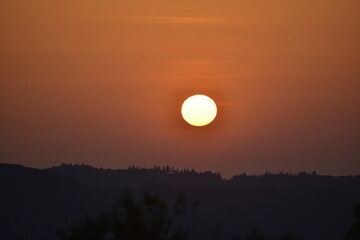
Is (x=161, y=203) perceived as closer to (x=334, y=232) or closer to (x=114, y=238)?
(x=114, y=238)

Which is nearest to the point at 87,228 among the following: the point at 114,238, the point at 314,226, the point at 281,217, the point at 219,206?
the point at 114,238

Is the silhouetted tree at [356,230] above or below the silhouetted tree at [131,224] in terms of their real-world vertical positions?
below

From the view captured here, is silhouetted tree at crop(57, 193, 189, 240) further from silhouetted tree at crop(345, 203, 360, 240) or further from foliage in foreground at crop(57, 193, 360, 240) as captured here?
silhouetted tree at crop(345, 203, 360, 240)

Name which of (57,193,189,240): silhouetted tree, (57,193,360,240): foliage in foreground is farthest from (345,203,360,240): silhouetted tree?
(57,193,189,240): silhouetted tree

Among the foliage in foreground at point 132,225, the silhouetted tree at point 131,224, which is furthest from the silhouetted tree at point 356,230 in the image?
the silhouetted tree at point 131,224

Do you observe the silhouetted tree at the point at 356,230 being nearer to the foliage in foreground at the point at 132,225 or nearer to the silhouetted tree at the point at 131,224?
the foliage in foreground at the point at 132,225

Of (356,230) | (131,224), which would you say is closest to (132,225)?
(131,224)

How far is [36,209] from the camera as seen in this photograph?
175625 mm

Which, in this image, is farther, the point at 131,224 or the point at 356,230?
the point at 131,224

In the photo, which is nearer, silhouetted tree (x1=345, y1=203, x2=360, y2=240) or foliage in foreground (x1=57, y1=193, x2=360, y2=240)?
silhouetted tree (x1=345, y1=203, x2=360, y2=240)

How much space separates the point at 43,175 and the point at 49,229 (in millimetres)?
43797

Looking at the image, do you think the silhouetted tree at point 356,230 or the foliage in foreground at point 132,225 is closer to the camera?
the silhouetted tree at point 356,230

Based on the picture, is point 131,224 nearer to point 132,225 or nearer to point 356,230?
point 132,225

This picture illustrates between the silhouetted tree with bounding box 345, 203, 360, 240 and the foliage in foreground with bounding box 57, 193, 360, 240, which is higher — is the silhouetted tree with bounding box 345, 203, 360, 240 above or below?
below
